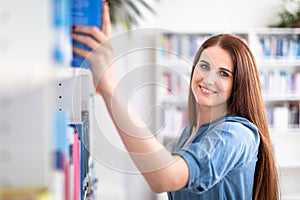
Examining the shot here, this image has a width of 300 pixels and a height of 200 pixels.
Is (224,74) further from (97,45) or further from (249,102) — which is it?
(97,45)

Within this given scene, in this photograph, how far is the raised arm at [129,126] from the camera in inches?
28.9

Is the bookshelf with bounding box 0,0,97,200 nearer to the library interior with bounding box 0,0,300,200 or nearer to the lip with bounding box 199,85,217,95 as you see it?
the library interior with bounding box 0,0,300,200

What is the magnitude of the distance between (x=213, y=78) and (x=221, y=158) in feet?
0.66

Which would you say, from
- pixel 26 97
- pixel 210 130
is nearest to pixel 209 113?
pixel 210 130

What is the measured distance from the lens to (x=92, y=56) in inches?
29.0

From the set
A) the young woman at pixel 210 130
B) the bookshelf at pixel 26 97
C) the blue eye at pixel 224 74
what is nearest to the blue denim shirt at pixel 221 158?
the young woman at pixel 210 130

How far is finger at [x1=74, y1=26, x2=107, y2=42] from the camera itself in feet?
2.37

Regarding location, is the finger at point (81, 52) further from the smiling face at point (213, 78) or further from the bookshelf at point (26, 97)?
the smiling face at point (213, 78)

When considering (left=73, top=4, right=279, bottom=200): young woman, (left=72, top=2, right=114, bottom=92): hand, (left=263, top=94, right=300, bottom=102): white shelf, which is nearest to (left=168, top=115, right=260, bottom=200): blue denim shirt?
(left=73, top=4, right=279, bottom=200): young woman

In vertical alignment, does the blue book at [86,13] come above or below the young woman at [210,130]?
above

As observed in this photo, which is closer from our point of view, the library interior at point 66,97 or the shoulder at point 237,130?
the library interior at point 66,97

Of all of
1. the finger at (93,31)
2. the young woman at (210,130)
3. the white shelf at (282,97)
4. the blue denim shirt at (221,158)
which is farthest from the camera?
the white shelf at (282,97)

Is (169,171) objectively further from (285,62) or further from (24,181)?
(285,62)

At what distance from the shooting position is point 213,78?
4.07 ft
